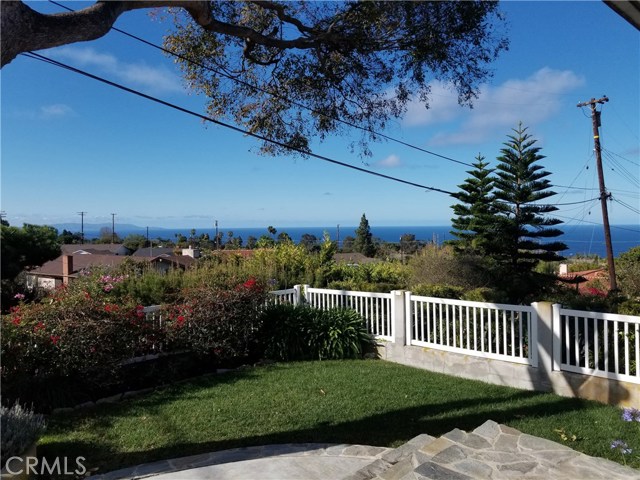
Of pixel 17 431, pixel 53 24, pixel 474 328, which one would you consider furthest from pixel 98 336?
pixel 474 328

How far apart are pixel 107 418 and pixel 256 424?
154 centimetres

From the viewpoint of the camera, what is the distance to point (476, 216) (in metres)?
14.8

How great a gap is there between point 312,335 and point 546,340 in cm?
330

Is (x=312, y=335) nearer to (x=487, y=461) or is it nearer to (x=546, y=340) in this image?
(x=546, y=340)

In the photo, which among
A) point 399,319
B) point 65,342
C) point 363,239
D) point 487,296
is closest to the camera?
point 65,342

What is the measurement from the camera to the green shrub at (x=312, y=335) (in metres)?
6.98

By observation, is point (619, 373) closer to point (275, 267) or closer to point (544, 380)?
point (544, 380)

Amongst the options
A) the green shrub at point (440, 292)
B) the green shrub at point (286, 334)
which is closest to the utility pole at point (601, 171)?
the green shrub at point (440, 292)

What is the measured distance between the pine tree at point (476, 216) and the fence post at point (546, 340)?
9087mm

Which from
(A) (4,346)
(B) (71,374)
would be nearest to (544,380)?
(B) (71,374)

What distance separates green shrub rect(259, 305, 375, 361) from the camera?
6980 millimetres

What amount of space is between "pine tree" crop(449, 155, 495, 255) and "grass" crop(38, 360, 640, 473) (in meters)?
9.45

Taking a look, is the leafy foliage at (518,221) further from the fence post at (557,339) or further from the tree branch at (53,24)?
the tree branch at (53,24)

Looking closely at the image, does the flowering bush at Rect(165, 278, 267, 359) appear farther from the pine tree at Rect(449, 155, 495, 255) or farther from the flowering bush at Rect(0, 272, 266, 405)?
the pine tree at Rect(449, 155, 495, 255)
